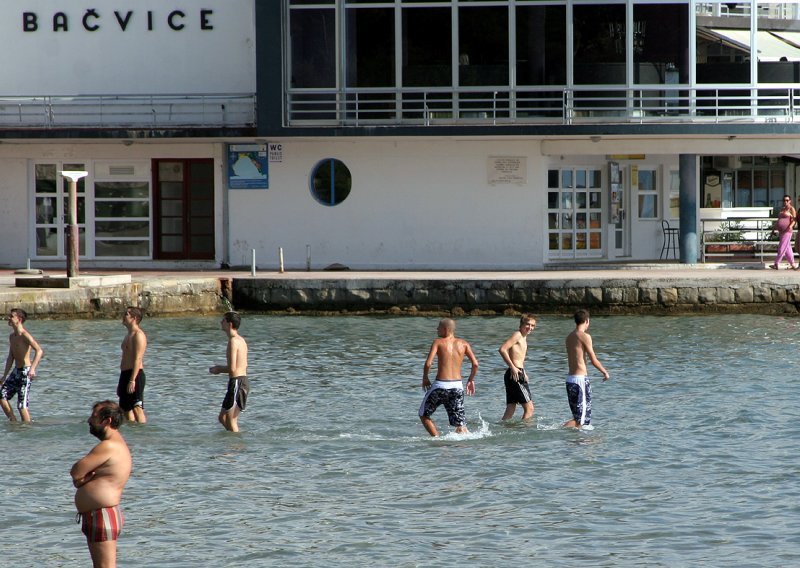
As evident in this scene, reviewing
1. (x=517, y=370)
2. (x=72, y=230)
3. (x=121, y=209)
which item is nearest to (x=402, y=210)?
(x=121, y=209)

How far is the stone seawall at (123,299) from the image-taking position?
26.9 metres

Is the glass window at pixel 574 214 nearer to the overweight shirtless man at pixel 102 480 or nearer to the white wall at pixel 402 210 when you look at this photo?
the white wall at pixel 402 210

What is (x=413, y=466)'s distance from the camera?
48.0ft

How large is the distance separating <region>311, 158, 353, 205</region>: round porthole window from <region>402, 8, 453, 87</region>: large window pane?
8.91 ft

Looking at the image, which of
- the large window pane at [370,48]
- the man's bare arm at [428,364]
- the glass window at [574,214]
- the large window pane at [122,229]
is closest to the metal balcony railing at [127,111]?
the large window pane at [122,229]

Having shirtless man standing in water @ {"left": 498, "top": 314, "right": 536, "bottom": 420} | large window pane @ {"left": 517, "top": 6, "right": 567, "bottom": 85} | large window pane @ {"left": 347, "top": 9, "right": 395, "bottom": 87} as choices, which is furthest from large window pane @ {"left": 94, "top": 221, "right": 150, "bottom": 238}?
shirtless man standing in water @ {"left": 498, "top": 314, "right": 536, "bottom": 420}

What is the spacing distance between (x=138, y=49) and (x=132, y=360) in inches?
778

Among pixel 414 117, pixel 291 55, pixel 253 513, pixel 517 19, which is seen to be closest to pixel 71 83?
pixel 291 55

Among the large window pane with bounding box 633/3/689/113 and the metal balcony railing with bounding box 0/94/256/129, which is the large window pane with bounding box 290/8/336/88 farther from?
the large window pane with bounding box 633/3/689/113

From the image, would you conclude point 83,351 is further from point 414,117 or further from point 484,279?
point 414,117

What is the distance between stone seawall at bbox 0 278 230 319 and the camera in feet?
88.1

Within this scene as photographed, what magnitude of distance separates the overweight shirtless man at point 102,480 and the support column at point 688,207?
25188mm

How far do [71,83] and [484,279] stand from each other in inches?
508

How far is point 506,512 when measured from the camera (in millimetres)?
12852
